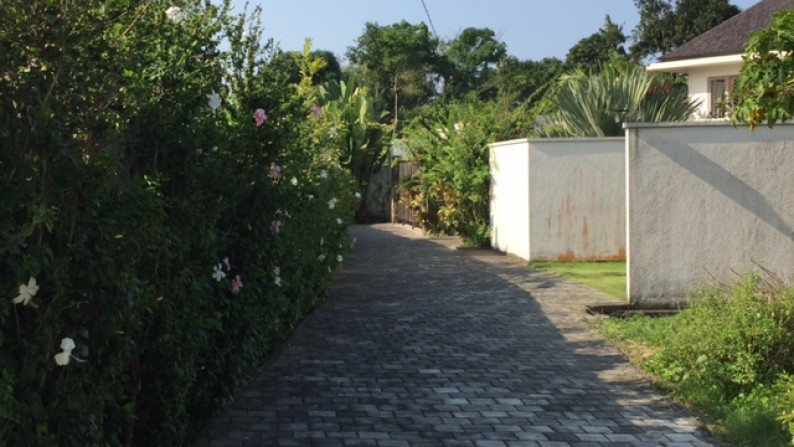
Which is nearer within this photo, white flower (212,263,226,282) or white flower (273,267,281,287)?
white flower (212,263,226,282)

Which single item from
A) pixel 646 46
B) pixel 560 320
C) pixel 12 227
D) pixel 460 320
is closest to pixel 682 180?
pixel 560 320

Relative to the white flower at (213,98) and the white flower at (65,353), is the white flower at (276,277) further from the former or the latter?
the white flower at (65,353)

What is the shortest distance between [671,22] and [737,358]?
43332mm

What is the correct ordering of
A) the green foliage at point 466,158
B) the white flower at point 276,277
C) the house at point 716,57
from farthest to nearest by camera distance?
the house at point 716,57 < the green foliage at point 466,158 < the white flower at point 276,277

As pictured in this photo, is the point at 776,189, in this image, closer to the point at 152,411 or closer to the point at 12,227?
the point at 152,411

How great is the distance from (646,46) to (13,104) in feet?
162

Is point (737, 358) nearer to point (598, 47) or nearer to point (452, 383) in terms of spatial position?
point (452, 383)

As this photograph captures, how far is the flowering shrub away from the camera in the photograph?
4.12m

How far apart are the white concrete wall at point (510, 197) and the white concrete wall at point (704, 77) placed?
7634 millimetres

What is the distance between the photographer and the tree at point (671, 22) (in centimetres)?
4838

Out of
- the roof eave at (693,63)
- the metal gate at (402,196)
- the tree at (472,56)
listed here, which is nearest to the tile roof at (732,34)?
the roof eave at (693,63)

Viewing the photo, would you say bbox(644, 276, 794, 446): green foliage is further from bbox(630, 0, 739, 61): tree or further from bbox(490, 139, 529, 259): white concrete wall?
bbox(630, 0, 739, 61): tree

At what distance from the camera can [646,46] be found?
51156 millimetres

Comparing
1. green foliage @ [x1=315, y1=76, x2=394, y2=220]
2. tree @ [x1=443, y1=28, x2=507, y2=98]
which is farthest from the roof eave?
tree @ [x1=443, y1=28, x2=507, y2=98]
